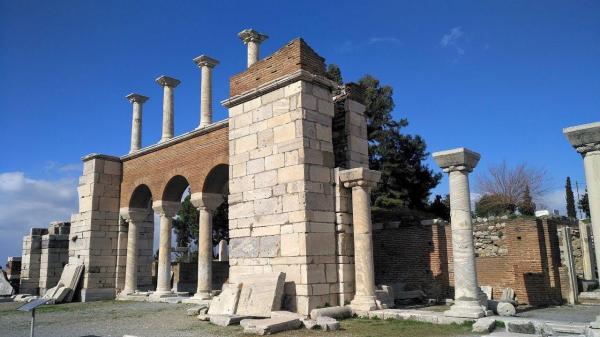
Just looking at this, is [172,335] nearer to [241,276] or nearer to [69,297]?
[241,276]

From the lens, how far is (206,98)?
1636 centimetres

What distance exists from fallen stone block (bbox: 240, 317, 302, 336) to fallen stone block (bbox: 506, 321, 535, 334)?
361cm

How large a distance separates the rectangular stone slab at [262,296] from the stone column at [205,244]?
4.28 meters

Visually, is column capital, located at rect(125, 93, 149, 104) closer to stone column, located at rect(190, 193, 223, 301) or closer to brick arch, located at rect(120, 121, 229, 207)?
brick arch, located at rect(120, 121, 229, 207)

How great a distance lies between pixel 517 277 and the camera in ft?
42.9

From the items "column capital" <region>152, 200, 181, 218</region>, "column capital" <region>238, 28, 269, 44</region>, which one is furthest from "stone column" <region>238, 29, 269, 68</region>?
"column capital" <region>152, 200, 181, 218</region>

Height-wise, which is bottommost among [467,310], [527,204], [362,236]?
[467,310]

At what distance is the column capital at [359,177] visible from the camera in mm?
10570

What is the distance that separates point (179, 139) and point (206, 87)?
2.11 metres

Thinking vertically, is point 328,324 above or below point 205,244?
below

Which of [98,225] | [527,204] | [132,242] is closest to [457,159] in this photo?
[132,242]

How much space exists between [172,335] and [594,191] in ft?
24.7

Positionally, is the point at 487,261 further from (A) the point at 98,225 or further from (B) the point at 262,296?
(A) the point at 98,225

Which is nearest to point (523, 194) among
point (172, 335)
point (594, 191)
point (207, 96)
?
point (207, 96)
